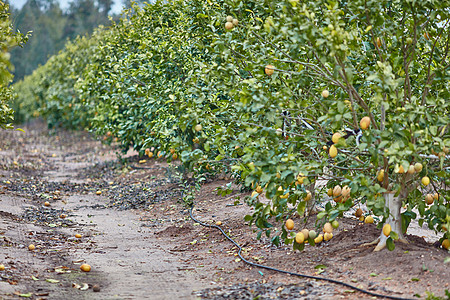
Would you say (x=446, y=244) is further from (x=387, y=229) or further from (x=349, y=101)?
(x=349, y=101)

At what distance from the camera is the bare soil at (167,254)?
368cm

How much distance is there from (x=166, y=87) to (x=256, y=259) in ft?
10.5

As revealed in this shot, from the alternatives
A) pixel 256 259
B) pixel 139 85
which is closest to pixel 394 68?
pixel 256 259

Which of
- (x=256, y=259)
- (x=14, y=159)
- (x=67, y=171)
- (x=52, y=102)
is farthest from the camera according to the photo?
(x=52, y=102)

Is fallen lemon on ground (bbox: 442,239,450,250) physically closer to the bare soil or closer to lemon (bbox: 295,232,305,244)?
the bare soil

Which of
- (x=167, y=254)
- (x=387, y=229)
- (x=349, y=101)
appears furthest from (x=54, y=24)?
(x=387, y=229)

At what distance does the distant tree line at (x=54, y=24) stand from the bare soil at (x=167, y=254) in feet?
94.3

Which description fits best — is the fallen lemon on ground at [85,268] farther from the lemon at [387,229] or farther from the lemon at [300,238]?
the lemon at [387,229]

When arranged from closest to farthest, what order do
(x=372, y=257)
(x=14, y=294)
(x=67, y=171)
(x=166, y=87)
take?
(x=14, y=294) → (x=372, y=257) → (x=166, y=87) → (x=67, y=171)

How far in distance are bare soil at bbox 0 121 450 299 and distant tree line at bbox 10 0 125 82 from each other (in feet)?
94.3

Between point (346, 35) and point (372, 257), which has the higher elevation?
point (346, 35)

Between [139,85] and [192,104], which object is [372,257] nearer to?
[192,104]

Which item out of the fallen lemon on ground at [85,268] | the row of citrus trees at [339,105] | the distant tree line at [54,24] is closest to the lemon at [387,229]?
the row of citrus trees at [339,105]

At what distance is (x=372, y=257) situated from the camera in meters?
3.94
